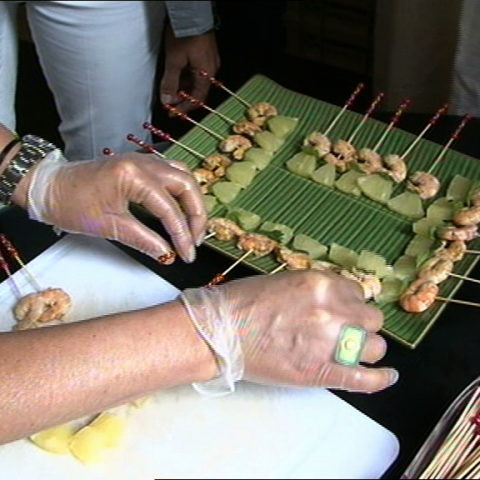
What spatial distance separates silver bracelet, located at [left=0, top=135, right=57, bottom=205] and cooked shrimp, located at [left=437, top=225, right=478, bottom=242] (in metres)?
0.69

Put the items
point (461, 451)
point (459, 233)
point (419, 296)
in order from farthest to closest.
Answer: point (459, 233)
point (419, 296)
point (461, 451)

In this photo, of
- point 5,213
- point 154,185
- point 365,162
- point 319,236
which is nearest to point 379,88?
point 365,162

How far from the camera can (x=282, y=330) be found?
3.26ft

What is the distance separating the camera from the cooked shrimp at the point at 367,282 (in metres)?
1.18

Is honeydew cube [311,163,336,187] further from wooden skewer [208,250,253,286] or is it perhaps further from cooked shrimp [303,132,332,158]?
wooden skewer [208,250,253,286]

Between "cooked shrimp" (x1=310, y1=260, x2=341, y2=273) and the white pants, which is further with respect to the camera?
the white pants

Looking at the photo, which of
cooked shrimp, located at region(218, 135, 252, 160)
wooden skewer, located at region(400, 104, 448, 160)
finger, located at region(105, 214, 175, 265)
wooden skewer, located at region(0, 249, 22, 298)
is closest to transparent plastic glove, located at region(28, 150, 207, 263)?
finger, located at region(105, 214, 175, 265)

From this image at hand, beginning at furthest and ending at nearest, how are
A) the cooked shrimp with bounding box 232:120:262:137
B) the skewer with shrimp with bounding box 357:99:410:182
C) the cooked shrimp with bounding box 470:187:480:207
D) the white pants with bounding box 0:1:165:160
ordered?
the white pants with bounding box 0:1:165:160 < the cooked shrimp with bounding box 232:120:262:137 < the skewer with shrimp with bounding box 357:99:410:182 < the cooked shrimp with bounding box 470:187:480:207

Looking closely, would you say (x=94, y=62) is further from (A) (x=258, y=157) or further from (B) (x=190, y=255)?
(B) (x=190, y=255)

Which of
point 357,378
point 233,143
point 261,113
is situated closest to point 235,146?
point 233,143

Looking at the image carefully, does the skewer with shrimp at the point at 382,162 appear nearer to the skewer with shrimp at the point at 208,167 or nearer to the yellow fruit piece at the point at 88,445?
the skewer with shrimp at the point at 208,167

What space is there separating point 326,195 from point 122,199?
0.40 m

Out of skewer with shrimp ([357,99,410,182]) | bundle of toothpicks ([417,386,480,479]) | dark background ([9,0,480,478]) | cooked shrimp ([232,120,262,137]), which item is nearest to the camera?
bundle of toothpicks ([417,386,480,479])

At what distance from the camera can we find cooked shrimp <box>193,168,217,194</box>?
4.66 ft
